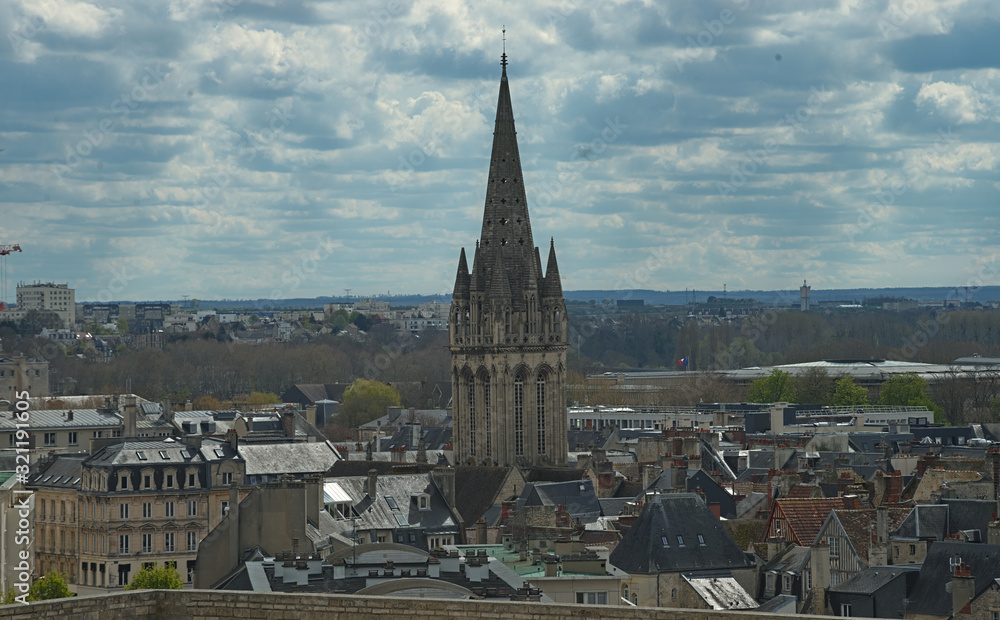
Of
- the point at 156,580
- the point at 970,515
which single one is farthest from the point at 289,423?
the point at 970,515

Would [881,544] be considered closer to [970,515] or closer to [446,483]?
[970,515]

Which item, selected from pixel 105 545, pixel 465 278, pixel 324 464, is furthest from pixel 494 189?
pixel 105 545

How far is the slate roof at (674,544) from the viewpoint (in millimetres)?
58062

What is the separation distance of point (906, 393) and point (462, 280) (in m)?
86.5

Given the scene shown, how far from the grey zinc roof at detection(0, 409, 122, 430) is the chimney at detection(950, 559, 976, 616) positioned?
93746mm

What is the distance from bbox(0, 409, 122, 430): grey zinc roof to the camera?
13225 cm

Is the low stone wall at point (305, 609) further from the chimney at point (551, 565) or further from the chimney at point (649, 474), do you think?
the chimney at point (649, 474)

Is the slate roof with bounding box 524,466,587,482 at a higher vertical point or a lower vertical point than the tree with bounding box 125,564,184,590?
higher

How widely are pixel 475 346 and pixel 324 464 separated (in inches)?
469

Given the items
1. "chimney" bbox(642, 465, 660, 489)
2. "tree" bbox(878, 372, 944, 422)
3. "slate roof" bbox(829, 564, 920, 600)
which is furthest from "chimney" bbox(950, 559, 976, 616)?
"tree" bbox(878, 372, 944, 422)

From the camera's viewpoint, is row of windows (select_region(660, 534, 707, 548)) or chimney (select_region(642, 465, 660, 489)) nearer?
row of windows (select_region(660, 534, 707, 548))

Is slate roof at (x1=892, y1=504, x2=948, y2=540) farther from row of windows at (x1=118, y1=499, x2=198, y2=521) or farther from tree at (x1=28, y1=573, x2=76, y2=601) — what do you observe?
row of windows at (x1=118, y1=499, x2=198, y2=521)

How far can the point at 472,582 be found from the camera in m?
43.9

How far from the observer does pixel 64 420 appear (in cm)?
13400
